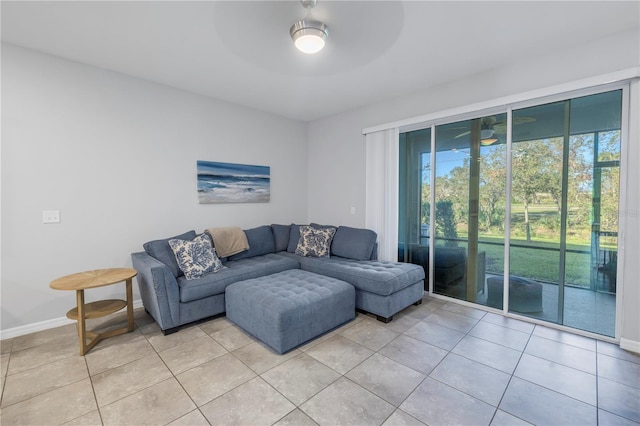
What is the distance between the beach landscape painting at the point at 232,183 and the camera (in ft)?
12.5

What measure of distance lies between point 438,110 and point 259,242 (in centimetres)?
297

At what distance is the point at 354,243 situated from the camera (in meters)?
3.84

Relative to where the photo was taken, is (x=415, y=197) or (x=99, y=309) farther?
(x=415, y=197)

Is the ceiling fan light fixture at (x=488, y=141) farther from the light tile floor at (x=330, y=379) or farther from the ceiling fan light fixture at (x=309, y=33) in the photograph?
the ceiling fan light fixture at (x=309, y=33)

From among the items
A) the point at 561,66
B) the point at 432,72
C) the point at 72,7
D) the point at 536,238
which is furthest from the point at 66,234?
the point at 561,66

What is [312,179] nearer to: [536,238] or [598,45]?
[536,238]

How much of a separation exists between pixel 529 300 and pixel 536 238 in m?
0.68

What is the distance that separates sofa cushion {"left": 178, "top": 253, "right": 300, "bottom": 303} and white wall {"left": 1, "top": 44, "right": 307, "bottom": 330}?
86cm

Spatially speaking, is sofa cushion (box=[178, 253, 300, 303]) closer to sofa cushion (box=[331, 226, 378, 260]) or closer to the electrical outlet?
sofa cushion (box=[331, 226, 378, 260])

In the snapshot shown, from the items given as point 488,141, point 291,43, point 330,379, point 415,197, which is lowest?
point 330,379

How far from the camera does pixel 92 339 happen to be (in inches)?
97.9

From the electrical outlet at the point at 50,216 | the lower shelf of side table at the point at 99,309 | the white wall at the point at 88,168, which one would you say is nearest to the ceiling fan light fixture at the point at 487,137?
the white wall at the point at 88,168

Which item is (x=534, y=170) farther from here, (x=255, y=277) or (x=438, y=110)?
(x=255, y=277)

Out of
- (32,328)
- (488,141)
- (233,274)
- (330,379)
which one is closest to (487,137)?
(488,141)
